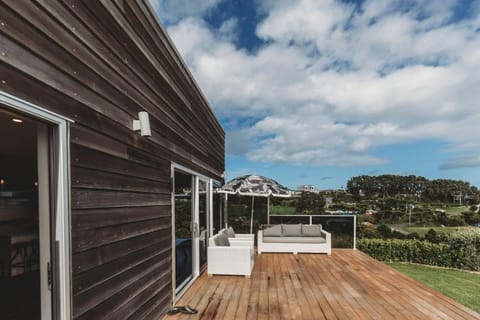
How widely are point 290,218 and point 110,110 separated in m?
7.32

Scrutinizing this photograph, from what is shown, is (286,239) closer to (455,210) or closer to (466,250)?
(466,250)

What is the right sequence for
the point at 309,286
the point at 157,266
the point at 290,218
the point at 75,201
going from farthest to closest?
the point at 290,218 → the point at 309,286 → the point at 157,266 → the point at 75,201

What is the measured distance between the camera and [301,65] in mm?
9695

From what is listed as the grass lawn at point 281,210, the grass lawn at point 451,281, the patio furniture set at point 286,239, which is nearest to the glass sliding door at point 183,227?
the patio furniture set at point 286,239

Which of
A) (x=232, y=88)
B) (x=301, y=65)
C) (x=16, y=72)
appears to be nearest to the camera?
(x=16, y=72)

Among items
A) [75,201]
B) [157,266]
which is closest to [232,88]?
[157,266]

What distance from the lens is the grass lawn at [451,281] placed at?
19.4 feet

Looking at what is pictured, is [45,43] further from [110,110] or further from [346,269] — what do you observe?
[346,269]

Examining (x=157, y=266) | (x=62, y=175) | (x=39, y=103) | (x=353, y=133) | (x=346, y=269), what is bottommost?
(x=346, y=269)

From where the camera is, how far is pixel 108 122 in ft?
7.47

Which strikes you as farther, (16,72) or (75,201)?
(75,201)

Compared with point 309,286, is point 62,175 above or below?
above

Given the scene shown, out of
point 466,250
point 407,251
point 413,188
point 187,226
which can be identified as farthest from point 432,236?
point 413,188

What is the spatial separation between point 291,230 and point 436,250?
4571 mm
